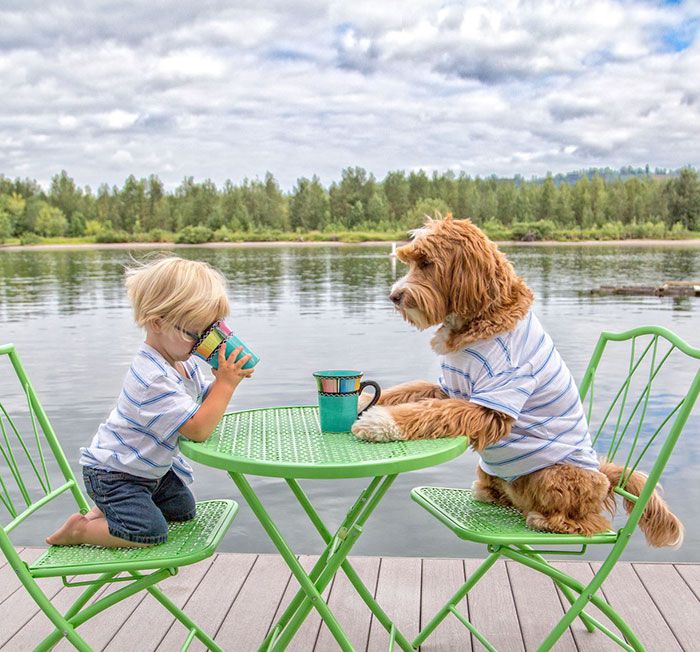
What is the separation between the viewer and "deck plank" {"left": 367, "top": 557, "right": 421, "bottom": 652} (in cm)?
271

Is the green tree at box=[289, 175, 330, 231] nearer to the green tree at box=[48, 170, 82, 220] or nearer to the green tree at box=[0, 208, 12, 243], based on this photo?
the green tree at box=[48, 170, 82, 220]

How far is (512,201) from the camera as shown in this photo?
62.8 metres

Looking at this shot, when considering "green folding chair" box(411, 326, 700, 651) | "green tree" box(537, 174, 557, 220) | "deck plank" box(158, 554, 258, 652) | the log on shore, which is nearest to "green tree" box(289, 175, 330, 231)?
"green tree" box(537, 174, 557, 220)

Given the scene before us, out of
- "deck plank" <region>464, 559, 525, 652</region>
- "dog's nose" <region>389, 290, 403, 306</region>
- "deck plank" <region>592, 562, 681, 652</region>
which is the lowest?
"deck plank" <region>464, 559, 525, 652</region>

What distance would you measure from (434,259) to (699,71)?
111685mm

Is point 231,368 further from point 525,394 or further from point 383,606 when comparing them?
point 383,606

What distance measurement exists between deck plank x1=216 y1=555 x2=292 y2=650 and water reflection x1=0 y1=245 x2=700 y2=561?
1414 mm

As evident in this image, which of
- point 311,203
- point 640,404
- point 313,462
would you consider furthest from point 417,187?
point 313,462

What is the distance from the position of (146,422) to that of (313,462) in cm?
54

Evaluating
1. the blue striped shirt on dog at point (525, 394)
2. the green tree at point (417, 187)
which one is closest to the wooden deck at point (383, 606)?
the blue striped shirt on dog at point (525, 394)

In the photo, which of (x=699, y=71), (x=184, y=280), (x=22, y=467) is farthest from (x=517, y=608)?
(x=699, y=71)

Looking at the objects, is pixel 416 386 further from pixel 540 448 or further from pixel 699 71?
pixel 699 71

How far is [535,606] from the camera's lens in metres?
2.86

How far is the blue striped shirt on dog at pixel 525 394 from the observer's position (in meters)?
2.19
